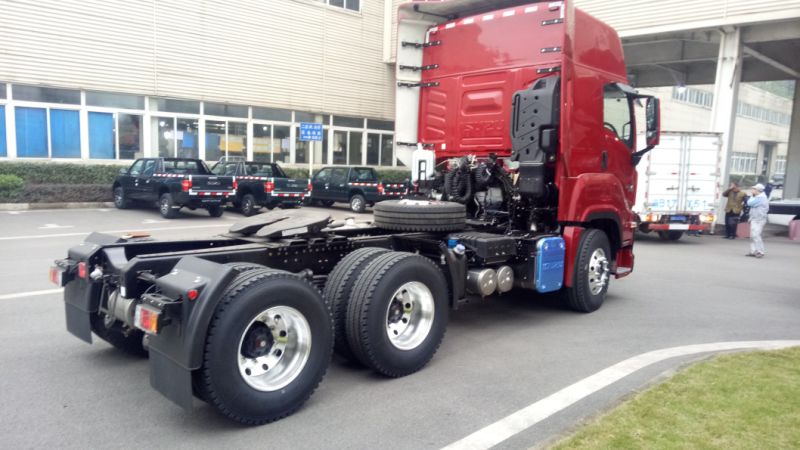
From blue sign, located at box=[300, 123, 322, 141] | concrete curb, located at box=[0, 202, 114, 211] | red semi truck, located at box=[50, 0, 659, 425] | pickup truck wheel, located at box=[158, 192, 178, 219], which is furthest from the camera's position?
blue sign, located at box=[300, 123, 322, 141]

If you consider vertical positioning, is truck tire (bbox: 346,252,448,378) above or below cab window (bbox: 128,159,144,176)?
below

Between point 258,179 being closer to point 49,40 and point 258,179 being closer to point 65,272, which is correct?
point 49,40

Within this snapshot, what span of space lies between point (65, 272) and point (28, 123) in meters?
19.6

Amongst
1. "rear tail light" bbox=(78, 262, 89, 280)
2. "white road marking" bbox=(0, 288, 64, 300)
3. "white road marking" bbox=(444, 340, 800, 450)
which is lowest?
"white road marking" bbox=(0, 288, 64, 300)

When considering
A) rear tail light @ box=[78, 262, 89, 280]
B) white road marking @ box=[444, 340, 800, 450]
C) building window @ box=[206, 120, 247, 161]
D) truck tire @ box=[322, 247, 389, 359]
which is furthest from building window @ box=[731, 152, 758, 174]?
rear tail light @ box=[78, 262, 89, 280]

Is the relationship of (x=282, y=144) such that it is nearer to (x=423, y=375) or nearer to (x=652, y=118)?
(x=652, y=118)

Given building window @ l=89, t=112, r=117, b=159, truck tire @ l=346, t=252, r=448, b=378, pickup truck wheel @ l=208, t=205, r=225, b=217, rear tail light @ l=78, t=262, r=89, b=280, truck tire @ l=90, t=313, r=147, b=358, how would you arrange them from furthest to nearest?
1. building window @ l=89, t=112, r=117, b=159
2. pickup truck wheel @ l=208, t=205, r=225, b=217
3. truck tire @ l=90, t=313, r=147, b=358
4. truck tire @ l=346, t=252, r=448, b=378
5. rear tail light @ l=78, t=262, r=89, b=280

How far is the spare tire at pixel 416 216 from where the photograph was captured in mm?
5820

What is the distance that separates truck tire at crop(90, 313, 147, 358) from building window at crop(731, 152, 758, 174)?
62.4 meters

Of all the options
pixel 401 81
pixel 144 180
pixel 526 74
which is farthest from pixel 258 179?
pixel 526 74

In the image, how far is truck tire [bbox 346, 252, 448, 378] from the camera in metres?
4.58

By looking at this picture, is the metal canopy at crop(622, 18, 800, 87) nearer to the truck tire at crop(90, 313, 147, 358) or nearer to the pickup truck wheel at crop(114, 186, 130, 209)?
the pickup truck wheel at crop(114, 186, 130, 209)

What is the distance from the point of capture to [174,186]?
1684 cm

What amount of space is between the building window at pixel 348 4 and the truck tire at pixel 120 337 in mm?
25335
